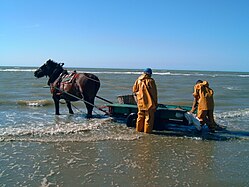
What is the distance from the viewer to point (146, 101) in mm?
8016

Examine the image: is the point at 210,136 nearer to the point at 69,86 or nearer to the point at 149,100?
the point at 149,100

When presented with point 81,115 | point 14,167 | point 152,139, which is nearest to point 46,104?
point 81,115

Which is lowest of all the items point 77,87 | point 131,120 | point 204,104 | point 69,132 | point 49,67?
point 69,132

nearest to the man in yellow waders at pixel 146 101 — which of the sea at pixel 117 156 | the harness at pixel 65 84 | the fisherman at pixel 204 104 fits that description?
the sea at pixel 117 156

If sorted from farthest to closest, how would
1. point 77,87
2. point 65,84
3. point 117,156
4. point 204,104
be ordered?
point 65,84 < point 77,87 < point 204,104 < point 117,156

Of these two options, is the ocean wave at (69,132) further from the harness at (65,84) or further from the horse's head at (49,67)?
the horse's head at (49,67)

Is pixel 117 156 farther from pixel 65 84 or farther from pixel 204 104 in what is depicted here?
pixel 65 84

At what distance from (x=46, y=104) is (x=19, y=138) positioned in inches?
307

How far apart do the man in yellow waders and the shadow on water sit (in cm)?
43

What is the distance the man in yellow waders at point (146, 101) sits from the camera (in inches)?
315

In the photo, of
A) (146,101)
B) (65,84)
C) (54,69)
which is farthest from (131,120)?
(54,69)

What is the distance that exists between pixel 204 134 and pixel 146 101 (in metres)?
1.81

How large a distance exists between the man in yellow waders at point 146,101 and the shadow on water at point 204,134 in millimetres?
431

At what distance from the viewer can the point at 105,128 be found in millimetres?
A: 9039
